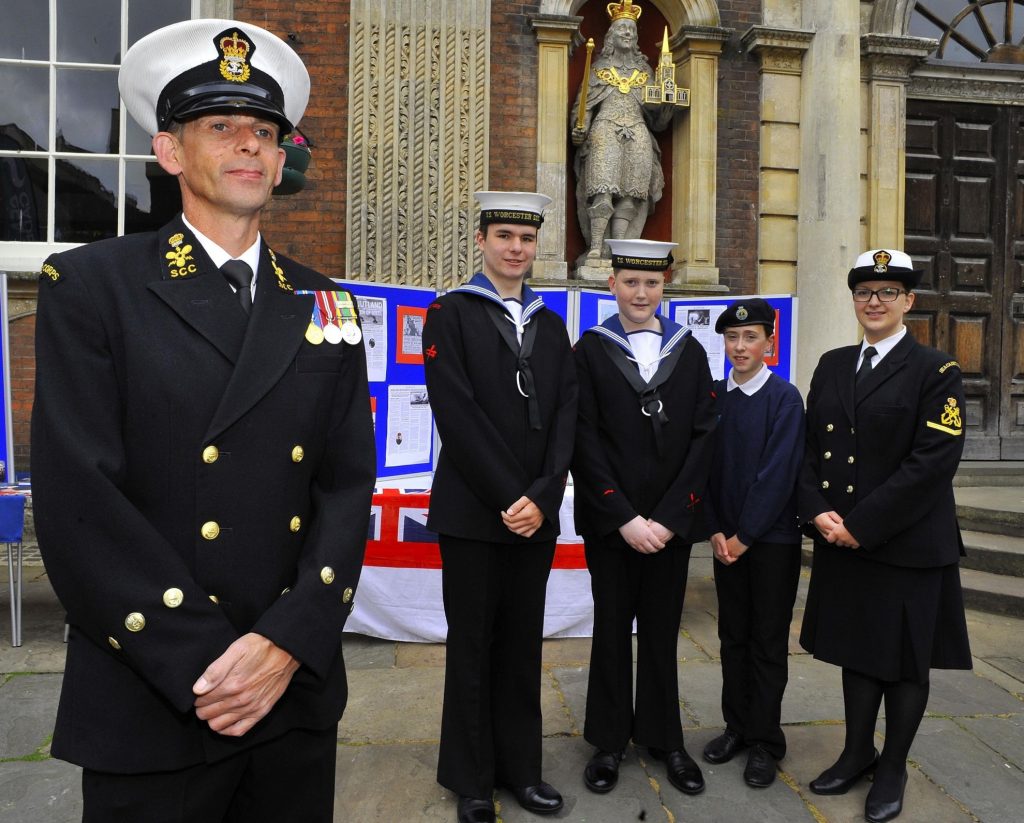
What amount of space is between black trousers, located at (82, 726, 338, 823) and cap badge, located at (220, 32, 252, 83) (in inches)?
48.7

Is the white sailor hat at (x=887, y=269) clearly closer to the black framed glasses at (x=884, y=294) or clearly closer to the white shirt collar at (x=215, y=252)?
the black framed glasses at (x=884, y=294)

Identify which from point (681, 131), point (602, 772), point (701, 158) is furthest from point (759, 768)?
point (681, 131)

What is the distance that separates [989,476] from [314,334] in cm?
711

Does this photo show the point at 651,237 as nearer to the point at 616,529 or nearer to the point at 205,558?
the point at 616,529

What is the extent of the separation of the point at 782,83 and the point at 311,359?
22.3 feet

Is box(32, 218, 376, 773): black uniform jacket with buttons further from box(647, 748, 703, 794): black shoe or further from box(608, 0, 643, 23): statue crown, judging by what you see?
box(608, 0, 643, 23): statue crown

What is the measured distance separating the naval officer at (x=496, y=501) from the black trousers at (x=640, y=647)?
10.9 inches

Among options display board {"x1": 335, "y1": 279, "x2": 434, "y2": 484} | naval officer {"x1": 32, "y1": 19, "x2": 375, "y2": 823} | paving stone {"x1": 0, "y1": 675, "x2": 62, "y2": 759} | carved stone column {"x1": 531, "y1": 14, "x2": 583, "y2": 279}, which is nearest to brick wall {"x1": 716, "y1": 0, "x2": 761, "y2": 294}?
carved stone column {"x1": 531, "y1": 14, "x2": 583, "y2": 279}

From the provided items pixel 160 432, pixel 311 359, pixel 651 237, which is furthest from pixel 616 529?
pixel 651 237

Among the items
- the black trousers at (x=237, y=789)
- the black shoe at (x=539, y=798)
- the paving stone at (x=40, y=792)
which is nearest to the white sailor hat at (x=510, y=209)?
the black trousers at (x=237, y=789)

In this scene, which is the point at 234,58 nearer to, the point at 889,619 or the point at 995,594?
the point at 889,619

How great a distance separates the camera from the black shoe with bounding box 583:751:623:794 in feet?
9.48

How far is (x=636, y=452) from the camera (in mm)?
2971

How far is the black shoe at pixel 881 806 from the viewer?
275 cm
